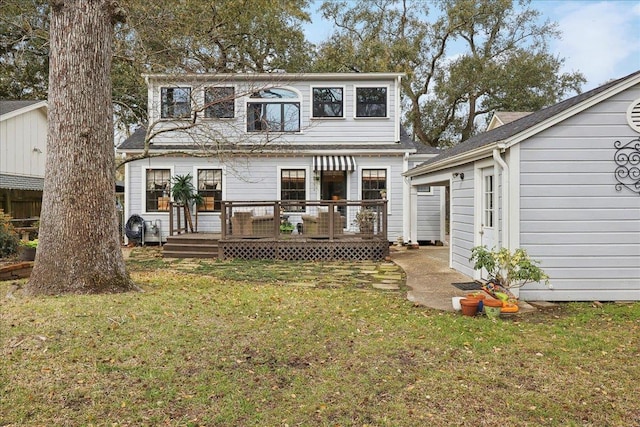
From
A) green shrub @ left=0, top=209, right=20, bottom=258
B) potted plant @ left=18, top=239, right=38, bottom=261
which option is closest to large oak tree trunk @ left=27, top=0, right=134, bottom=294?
potted plant @ left=18, top=239, right=38, bottom=261

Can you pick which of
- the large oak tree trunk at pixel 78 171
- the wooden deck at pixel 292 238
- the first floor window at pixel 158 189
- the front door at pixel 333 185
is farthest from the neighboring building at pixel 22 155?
the front door at pixel 333 185

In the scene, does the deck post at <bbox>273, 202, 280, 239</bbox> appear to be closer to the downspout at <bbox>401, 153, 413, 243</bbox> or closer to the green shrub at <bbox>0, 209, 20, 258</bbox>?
the downspout at <bbox>401, 153, 413, 243</bbox>

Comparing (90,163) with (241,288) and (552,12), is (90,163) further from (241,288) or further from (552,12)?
(552,12)

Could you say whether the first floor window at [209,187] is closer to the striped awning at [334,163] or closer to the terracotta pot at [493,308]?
the striped awning at [334,163]

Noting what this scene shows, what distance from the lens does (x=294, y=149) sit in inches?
546

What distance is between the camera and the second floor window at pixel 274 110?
14.2 m

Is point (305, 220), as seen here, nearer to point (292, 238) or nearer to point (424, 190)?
point (292, 238)

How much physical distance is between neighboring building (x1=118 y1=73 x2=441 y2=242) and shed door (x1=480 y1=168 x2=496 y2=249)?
608 centimetres

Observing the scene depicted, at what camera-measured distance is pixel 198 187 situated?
46.3 ft

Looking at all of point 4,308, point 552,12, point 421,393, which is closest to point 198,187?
point 4,308

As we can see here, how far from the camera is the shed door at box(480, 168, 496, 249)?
24.2ft

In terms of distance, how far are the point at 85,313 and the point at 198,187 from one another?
31.2 feet

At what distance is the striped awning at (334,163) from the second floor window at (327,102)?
1624mm

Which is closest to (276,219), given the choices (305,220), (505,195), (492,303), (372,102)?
(305,220)
